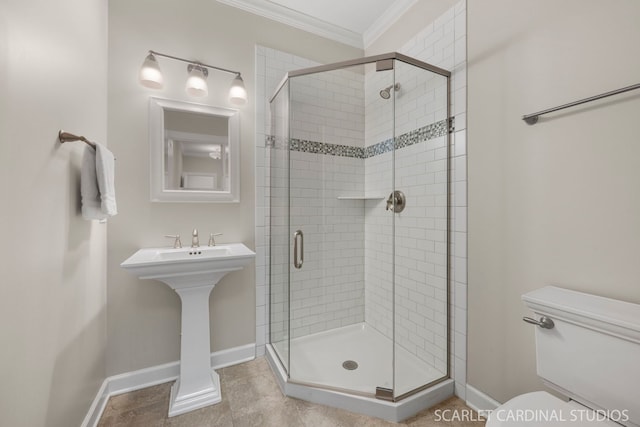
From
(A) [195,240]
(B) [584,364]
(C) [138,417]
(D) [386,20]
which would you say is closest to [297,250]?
(A) [195,240]

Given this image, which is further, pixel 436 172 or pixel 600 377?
pixel 436 172

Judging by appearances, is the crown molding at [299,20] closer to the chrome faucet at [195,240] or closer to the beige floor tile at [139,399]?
the chrome faucet at [195,240]

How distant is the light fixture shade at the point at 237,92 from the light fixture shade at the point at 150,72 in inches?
18.6

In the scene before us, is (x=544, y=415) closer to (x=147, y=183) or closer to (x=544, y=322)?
(x=544, y=322)

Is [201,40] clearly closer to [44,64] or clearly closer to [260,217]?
[44,64]

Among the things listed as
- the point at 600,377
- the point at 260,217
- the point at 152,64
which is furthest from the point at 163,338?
the point at 600,377

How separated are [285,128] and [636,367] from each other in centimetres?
212

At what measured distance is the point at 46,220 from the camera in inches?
40.8

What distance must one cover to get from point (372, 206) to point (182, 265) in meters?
1.50

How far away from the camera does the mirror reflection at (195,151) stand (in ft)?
6.10

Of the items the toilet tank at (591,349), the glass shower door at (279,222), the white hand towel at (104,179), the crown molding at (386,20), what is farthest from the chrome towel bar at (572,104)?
the white hand towel at (104,179)

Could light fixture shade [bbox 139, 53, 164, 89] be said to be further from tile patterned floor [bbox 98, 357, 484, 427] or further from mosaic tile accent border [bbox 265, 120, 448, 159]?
tile patterned floor [bbox 98, 357, 484, 427]

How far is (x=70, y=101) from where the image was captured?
124cm

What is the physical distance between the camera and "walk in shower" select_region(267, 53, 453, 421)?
1732mm
